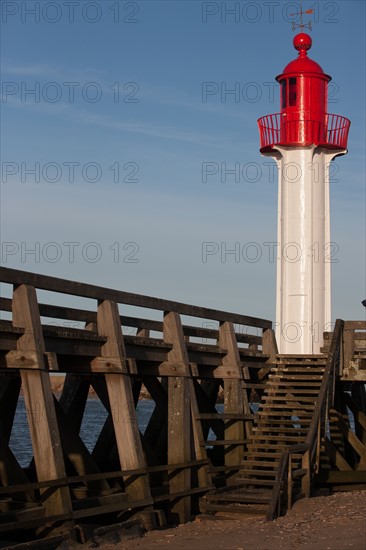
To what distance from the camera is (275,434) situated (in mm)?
18750

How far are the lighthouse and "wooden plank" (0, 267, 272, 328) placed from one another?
4420mm

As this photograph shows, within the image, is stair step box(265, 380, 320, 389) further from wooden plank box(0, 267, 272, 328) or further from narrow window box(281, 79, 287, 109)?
narrow window box(281, 79, 287, 109)

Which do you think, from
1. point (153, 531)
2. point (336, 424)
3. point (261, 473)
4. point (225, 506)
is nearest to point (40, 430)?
point (153, 531)

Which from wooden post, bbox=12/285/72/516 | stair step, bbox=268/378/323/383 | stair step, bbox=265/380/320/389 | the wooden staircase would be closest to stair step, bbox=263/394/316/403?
the wooden staircase

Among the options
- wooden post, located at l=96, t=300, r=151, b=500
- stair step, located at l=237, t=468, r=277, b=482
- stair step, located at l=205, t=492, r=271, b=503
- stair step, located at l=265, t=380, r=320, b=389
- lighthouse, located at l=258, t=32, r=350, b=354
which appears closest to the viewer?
wooden post, located at l=96, t=300, r=151, b=500

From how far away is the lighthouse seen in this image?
77.0 feet

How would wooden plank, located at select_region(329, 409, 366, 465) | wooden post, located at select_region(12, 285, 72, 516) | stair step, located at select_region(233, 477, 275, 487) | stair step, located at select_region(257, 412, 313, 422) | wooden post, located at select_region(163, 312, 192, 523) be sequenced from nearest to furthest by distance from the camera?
wooden post, located at select_region(12, 285, 72, 516), wooden post, located at select_region(163, 312, 192, 523), stair step, located at select_region(233, 477, 275, 487), stair step, located at select_region(257, 412, 313, 422), wooden plank, located at select_region(329, 409, 366, 465)

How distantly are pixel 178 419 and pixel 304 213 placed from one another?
8.96m

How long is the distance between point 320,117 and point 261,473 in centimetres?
1058

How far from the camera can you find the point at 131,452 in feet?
47.0

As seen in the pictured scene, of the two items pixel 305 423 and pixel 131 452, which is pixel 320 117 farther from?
pixel 131 452

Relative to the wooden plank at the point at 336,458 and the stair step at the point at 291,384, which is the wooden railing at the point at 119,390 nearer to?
the stair step at the point at 291,384

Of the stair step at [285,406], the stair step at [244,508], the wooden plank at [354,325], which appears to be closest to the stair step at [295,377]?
the stair step at [285,406]

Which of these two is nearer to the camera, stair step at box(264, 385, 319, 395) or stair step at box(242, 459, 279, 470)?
stair step at box(242, 459, 279, 470)
